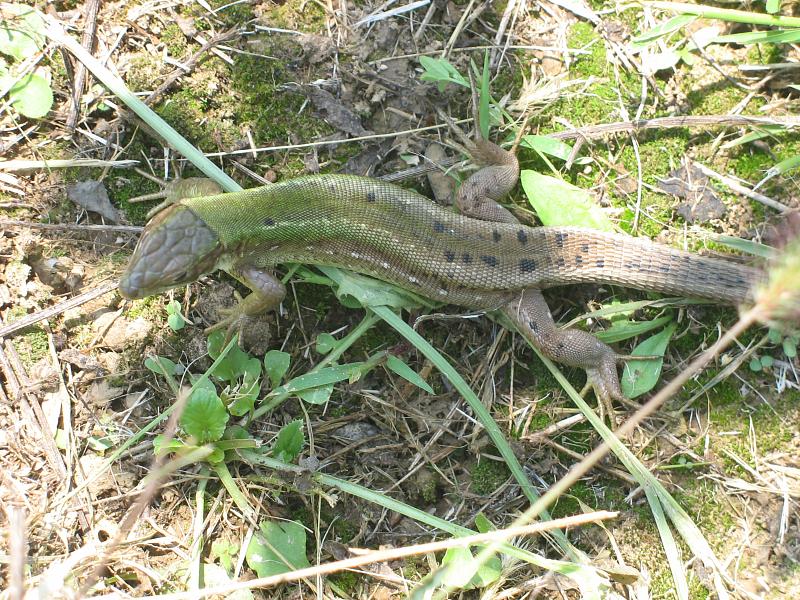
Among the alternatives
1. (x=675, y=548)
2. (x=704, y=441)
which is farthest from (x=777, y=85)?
(x=675, y=548)

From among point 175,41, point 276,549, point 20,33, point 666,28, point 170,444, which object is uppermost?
point 20,33

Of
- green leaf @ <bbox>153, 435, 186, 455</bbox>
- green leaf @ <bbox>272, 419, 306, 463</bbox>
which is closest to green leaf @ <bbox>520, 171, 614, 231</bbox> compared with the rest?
green leaf @ <bbox>272, 419, 306, 463</bbox>

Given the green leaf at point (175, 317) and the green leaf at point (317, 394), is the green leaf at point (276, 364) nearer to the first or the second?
the green leaf at point (317, 394)

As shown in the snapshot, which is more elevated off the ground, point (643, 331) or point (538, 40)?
point (538, 40)

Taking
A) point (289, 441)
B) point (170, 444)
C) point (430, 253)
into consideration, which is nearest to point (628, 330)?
point (430, 253)

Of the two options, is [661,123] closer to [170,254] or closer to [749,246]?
[749,246]

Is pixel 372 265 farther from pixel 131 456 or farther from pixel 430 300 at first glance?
pixel 131 456

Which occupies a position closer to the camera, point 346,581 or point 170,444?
point 170,444
